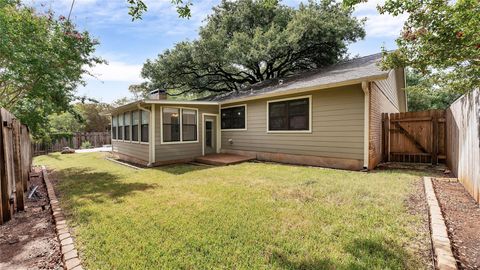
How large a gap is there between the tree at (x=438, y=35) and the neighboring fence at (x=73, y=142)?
2064 cm

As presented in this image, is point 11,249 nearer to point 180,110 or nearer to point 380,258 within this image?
point 380,258

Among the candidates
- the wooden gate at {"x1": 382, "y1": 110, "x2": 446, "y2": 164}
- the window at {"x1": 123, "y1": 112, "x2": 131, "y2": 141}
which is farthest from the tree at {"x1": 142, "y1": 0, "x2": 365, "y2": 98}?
the wooden gate at {"x1": 382, "y1": 110, "x2": 446, "y2": 164}

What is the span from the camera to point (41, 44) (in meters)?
6.78

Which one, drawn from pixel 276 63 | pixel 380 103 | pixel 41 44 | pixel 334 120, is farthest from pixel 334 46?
pixel 41 44

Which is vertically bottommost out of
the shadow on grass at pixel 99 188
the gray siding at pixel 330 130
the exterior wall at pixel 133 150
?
the shadow on grass at pixel 99 188

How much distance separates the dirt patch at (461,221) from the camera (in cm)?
239

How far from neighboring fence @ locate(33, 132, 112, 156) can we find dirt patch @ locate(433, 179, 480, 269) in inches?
831

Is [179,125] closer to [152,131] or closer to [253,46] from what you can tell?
[152,131]

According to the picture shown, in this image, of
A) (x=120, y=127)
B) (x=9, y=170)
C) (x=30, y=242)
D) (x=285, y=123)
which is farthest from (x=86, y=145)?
(x=30, y=242)

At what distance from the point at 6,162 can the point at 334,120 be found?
7735 mm

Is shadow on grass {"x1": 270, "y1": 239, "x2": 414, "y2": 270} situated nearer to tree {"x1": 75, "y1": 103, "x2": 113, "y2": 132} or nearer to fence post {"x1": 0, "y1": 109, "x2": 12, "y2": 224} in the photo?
fence post {"x1": 0, "y1": 109, "x2": 12, "y2": 224}

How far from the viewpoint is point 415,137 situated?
27.4 feet

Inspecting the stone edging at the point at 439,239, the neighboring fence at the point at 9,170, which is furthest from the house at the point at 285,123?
the neighboring fence at the point at 9,170

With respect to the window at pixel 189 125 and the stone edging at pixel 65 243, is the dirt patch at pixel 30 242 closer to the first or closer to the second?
the stone edging at pixel 65 243
